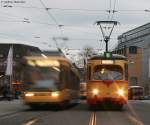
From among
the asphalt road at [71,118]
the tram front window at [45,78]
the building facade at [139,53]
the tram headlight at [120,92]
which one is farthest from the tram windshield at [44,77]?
the building facade at [139,53]

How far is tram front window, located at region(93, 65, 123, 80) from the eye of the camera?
3297 centimetres

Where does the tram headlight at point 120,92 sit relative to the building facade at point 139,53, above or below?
below

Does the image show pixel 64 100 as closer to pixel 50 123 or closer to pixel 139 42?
pixel 50 123

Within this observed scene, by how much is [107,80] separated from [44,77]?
12.6ft

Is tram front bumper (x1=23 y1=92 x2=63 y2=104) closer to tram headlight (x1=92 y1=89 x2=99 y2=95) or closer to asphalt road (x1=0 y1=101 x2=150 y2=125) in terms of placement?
asphalt road (x1=0 y1=101 x2=150 y2=125)

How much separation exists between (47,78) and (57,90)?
2.97ft

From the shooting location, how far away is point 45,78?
31594 millimetres

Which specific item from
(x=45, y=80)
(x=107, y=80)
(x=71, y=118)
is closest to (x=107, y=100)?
(x=107, y=80)

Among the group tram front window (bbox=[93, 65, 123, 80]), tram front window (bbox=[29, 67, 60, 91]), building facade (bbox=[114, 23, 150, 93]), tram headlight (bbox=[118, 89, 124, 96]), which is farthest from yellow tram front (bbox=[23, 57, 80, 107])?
building facade (bbox=[114, 23, 150, 93])

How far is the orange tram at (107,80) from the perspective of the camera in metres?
32.7

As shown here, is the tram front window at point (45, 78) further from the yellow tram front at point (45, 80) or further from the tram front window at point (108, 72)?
the tram front window at point (108, 72)

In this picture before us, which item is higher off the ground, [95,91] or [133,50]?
[133,50]

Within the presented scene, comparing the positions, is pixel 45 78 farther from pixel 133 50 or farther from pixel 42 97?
pixel 133 50

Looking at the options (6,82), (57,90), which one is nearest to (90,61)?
(57,90)
